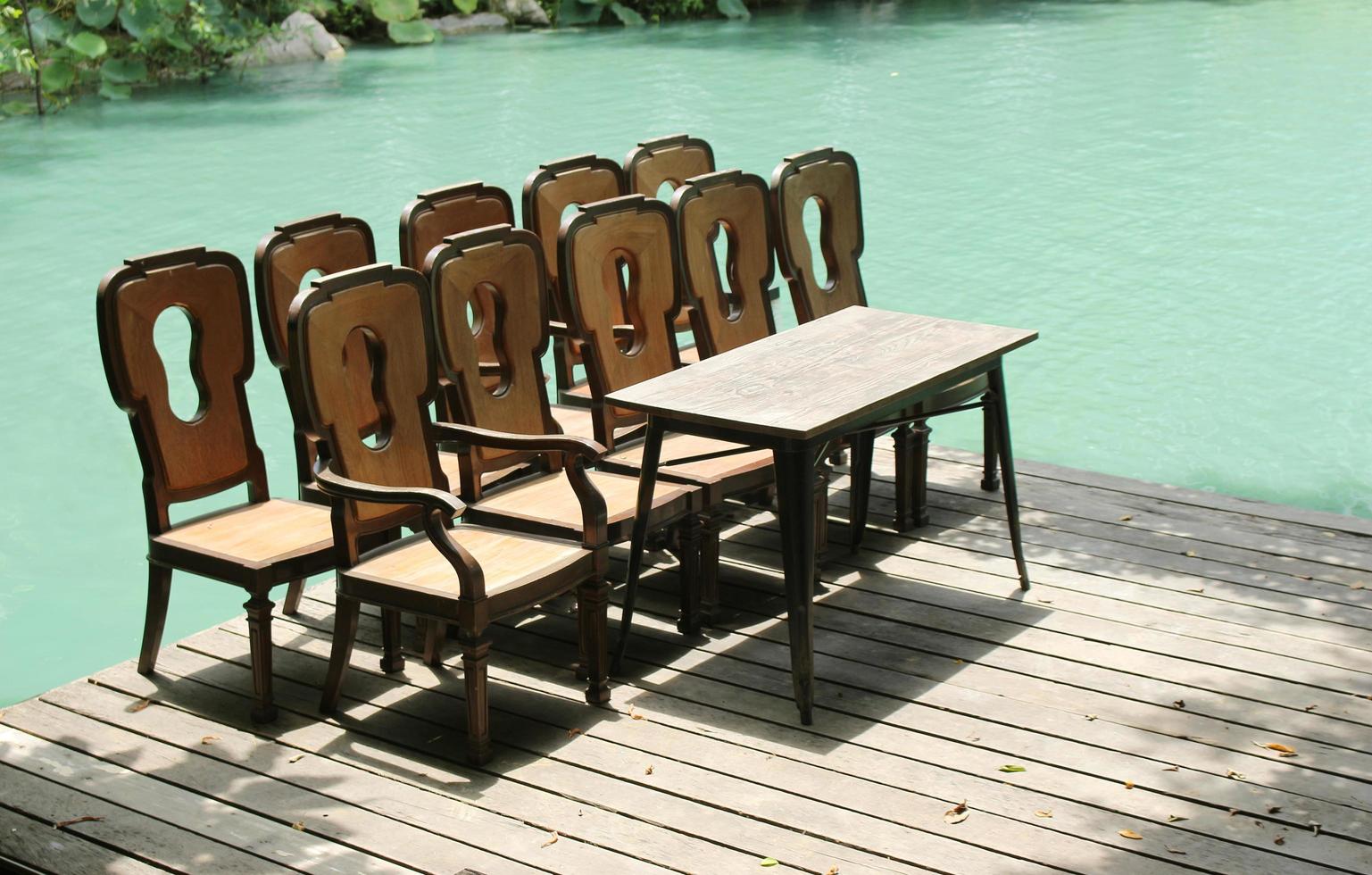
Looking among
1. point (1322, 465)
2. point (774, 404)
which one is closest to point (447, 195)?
point (774, 404)

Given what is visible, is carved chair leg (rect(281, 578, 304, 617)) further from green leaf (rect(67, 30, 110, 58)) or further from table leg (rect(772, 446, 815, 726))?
green leaf (rect(67, 30, 110, 58))

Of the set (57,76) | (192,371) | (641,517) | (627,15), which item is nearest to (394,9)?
(627,15)

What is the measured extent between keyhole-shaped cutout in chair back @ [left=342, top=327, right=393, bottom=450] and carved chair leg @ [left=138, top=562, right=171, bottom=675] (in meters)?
0.70

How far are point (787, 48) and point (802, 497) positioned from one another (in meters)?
18.8

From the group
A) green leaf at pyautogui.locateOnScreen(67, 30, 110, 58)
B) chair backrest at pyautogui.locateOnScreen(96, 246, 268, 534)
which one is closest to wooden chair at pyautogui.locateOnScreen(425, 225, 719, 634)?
chair backrest at pyautogui.locateOnScreen(96, 246, 268, 534)

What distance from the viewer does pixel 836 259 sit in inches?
248

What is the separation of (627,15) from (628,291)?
69.1 feet

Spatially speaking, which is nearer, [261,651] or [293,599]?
[261,651]

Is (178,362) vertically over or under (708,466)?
under

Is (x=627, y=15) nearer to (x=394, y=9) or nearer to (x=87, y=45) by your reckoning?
(x=394, y=9)

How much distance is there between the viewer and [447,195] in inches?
226

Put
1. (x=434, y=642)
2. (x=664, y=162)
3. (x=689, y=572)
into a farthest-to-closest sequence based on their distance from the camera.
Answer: (x=664, y=162)
(x=689, y=572)
(x=434, y=642)

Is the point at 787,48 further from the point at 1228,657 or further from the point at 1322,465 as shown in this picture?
the point at 1228,657

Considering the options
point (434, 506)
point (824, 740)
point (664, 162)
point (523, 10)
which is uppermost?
point (523, 10)
